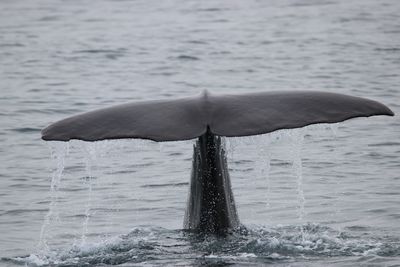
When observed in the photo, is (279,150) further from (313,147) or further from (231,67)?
(231,67)

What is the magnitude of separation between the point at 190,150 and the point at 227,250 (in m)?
6.13

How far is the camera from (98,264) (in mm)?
7844

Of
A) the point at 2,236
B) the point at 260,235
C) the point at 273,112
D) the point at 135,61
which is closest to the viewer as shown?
the point at 273,112

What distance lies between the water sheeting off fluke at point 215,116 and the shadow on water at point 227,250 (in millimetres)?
1197

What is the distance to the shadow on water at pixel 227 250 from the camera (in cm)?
786

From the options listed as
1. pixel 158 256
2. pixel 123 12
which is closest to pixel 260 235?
pixel 158 256

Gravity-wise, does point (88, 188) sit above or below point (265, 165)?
below

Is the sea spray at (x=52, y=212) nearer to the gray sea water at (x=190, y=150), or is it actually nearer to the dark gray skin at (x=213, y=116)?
the gray sea water at (x=190, y=150)

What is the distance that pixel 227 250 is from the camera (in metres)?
7.86

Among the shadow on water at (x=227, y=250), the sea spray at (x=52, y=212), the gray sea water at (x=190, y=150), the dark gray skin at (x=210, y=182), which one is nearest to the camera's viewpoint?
the dark gray skin at (x=210, y=182)

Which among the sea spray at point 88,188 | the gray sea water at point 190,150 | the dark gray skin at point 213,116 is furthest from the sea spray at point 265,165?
the dark gray skin at point 213,116

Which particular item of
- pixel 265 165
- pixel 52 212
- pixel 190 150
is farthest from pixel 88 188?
pixel 190 150

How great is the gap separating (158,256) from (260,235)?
0.90m

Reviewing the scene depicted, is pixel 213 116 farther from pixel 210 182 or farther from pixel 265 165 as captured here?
pixel 265 165
